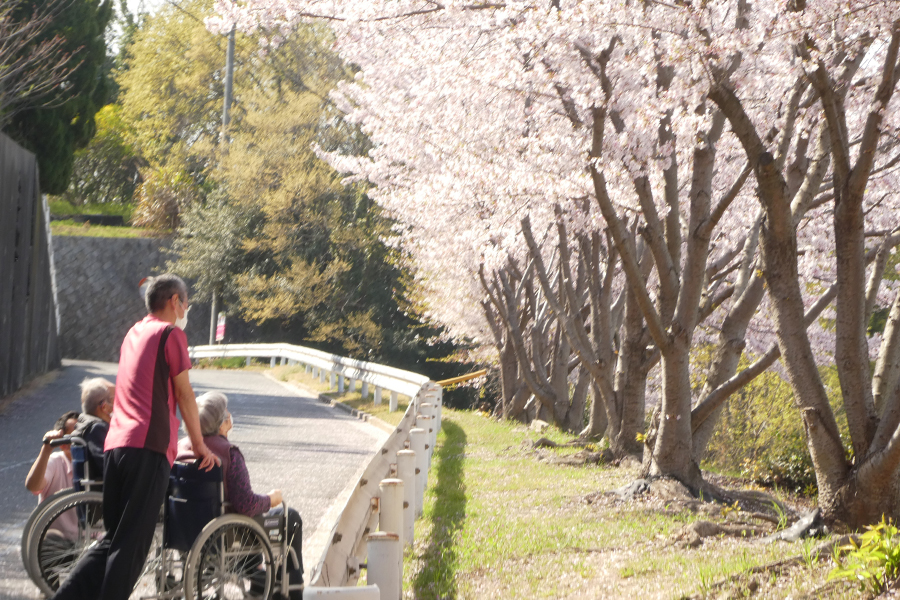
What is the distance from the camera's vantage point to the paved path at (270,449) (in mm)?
7704

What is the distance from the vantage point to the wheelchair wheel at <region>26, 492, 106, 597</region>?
5.52 m

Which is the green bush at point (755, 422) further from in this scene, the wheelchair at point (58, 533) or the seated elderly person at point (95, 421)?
the wheelchair at point (58, 533)

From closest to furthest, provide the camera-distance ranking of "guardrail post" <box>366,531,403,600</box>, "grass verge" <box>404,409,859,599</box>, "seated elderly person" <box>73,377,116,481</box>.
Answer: "guardrail post" <box>366,531,403,600</box> → "grass verge" <box>404,409,859,599</box> → "seated elderly person" <box>73,377,116,481</box>

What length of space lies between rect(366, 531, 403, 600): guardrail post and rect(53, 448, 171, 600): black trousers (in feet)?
4.20

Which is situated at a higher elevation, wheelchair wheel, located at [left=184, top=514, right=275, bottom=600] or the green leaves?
the green leaves

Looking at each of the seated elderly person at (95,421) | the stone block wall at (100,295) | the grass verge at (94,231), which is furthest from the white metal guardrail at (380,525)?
the grass verge at (94,231)

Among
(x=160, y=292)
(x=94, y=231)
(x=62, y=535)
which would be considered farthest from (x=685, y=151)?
(x=94, y=231)

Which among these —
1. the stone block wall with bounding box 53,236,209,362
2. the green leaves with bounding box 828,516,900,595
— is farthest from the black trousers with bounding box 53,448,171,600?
the stone block wall with bounding box 53,236,209,362

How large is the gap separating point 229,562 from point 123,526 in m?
0.68

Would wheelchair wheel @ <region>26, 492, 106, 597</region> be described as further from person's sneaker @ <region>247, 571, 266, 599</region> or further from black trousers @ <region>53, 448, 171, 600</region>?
person's sneaker @ <region>247, 571, 266, 599</region>

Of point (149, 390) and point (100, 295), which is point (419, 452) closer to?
point (149, 390)

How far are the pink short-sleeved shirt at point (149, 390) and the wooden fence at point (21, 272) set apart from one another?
43.8 feet

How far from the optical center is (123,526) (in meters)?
4.87

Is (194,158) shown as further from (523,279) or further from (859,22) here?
(859,22)
